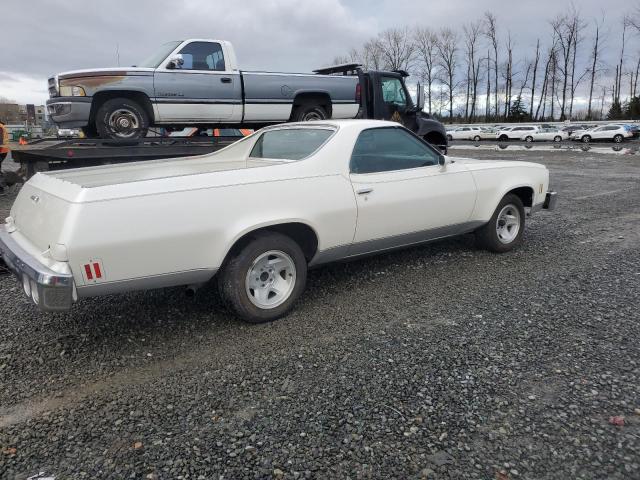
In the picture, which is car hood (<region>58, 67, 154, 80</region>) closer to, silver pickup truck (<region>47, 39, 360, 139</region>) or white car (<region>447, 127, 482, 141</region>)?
silver pickup truck (<region>47, 39, 360, 139</region>)

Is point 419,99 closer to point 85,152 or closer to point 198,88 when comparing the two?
point 198,88

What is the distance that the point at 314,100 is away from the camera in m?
8.87

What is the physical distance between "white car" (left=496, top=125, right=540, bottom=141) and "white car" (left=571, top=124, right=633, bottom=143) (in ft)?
16.3

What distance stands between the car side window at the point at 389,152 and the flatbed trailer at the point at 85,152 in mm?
3889

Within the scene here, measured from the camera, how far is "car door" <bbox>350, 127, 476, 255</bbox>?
4.25 m

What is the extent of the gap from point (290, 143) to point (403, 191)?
1170 millimetres

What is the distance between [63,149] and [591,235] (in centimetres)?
712

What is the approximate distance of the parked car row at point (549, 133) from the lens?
35.7 metres

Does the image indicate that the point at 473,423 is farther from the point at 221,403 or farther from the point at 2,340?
the point at 2,340

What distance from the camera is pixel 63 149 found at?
6656 millimetres

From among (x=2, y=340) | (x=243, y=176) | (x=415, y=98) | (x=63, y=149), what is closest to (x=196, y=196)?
(x=243, y=176)

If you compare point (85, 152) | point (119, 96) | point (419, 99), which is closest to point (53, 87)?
point (119, 96)

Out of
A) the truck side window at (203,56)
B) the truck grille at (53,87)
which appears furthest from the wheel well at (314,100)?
the truck grille at (53,87)

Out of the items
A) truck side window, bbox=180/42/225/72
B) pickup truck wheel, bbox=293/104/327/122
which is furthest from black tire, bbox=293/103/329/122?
truck side window, bbox=180/42/225/72
